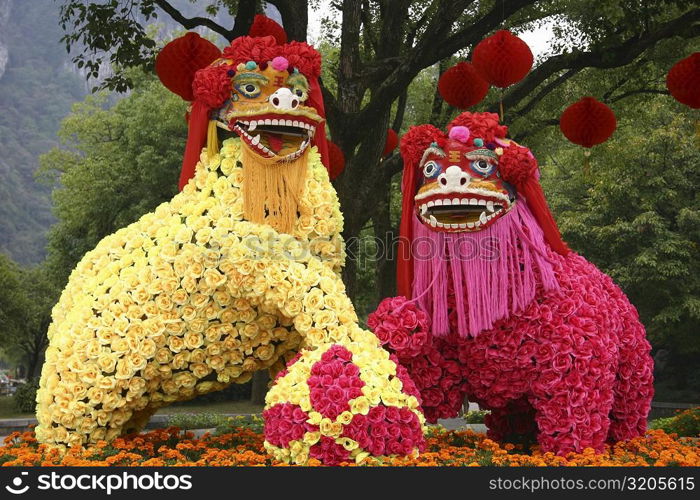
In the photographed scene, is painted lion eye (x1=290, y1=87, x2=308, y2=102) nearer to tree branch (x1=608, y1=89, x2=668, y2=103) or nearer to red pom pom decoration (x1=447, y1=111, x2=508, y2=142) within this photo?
red pom pom decoration (x1=447, y1=111, x2=508, y2=142)

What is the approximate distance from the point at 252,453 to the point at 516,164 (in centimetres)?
245

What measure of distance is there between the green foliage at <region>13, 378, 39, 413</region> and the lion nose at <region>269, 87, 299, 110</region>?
10989 millimetres

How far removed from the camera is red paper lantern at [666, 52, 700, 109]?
754cm

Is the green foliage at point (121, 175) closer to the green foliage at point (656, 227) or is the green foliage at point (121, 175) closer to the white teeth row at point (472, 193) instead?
the green foliage at point (656, 227)

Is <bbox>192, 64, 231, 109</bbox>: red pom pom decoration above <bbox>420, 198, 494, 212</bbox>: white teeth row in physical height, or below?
above

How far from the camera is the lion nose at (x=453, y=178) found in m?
5.25

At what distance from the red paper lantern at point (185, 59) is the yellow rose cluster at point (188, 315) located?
4.39 ft

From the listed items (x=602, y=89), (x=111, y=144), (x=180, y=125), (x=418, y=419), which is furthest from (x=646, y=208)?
(x=418, y=419)

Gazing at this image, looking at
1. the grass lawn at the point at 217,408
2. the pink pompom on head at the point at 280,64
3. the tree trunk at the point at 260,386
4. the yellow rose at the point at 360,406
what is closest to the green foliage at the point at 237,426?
the yellow rose at the point at 360,406

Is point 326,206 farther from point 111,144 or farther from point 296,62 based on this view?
point 111,144

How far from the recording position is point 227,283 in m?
5.21

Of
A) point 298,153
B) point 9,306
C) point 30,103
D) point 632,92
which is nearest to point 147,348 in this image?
point 298,153

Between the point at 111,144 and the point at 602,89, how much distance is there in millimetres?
11125

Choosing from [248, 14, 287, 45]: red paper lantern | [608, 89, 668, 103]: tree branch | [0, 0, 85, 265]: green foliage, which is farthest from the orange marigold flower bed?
[0, 0, 85, 265]: green foliage
